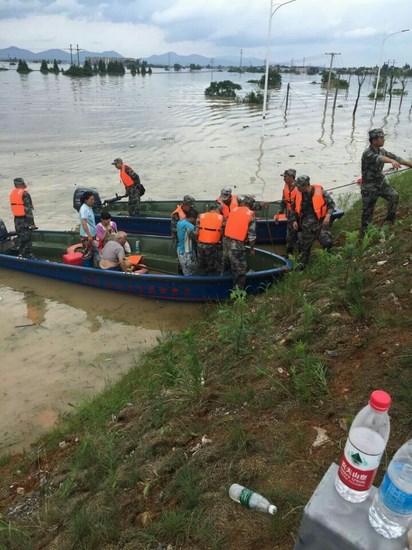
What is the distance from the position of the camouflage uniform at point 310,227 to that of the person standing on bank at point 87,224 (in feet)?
13.5

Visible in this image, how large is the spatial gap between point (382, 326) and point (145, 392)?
2558mm

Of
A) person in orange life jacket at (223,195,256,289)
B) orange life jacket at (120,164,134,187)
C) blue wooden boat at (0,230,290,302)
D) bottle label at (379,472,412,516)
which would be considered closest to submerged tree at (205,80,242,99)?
orange life jacket at (120,164,134,187)

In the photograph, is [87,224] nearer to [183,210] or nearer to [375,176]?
[183,210]

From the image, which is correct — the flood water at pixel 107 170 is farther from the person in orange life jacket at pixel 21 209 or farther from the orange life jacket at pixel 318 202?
the orange life jacket at pixel 318 202

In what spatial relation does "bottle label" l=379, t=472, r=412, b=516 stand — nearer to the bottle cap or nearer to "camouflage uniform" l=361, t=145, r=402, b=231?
the bottle cap

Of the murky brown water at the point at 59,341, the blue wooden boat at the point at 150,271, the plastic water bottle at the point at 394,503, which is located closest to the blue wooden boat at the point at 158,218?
the blue wooden boat at the point at 150,271

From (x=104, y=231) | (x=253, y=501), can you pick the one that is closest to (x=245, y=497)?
(x=253, y=501)

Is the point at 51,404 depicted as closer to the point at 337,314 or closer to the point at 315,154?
the point at 337,314

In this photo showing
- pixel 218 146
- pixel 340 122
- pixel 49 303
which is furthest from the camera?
pixel 340 122

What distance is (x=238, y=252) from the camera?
6848 mm

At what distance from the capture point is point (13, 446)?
466cm

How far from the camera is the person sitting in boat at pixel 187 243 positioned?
23.9 feet

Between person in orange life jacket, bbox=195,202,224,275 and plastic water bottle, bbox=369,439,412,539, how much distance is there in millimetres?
5810

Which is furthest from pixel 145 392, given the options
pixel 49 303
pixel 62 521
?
pixel 49 303
